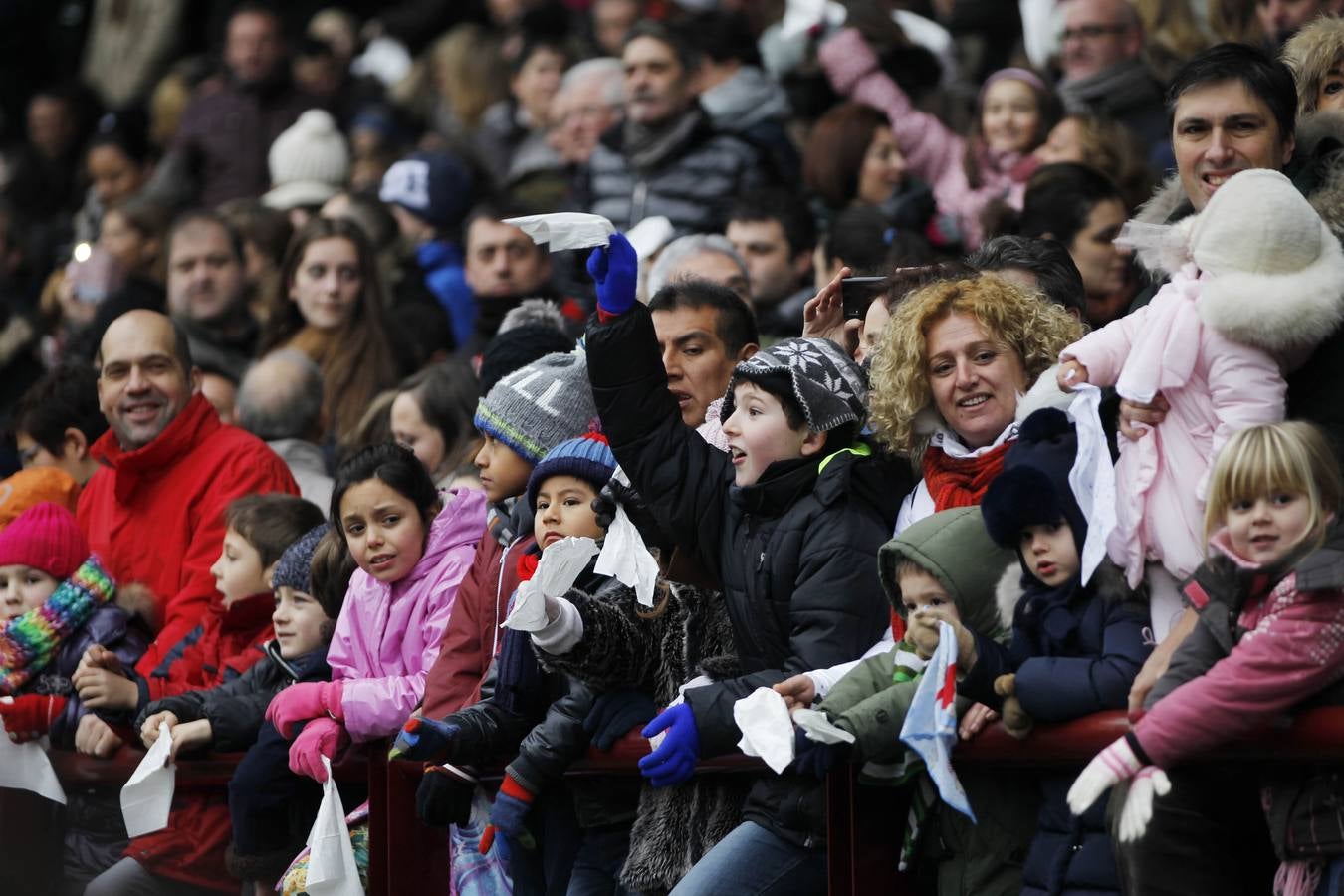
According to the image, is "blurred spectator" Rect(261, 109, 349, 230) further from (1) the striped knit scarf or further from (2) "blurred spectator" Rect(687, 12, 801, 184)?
(1) the striped knit scarf

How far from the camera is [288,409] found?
9164 mm

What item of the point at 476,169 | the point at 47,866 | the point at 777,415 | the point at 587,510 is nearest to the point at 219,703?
the point at 47,866

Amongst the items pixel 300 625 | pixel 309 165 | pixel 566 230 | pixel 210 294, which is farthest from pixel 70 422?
pixel 566 230

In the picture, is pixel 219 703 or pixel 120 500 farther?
pixel 120 500

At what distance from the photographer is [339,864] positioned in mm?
6184

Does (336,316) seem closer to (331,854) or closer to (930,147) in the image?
(930,147)

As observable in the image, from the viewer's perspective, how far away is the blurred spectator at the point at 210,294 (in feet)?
35.3

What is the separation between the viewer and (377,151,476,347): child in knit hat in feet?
35.4

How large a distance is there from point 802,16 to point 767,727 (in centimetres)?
720

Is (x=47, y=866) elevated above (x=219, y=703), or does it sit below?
below

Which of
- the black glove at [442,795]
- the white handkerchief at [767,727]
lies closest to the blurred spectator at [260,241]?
the black glove at [442,795]

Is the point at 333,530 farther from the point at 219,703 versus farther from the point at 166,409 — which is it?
the point at 166,409

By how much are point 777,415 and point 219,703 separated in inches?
95.6

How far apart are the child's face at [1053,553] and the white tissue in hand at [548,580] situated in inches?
49.4
